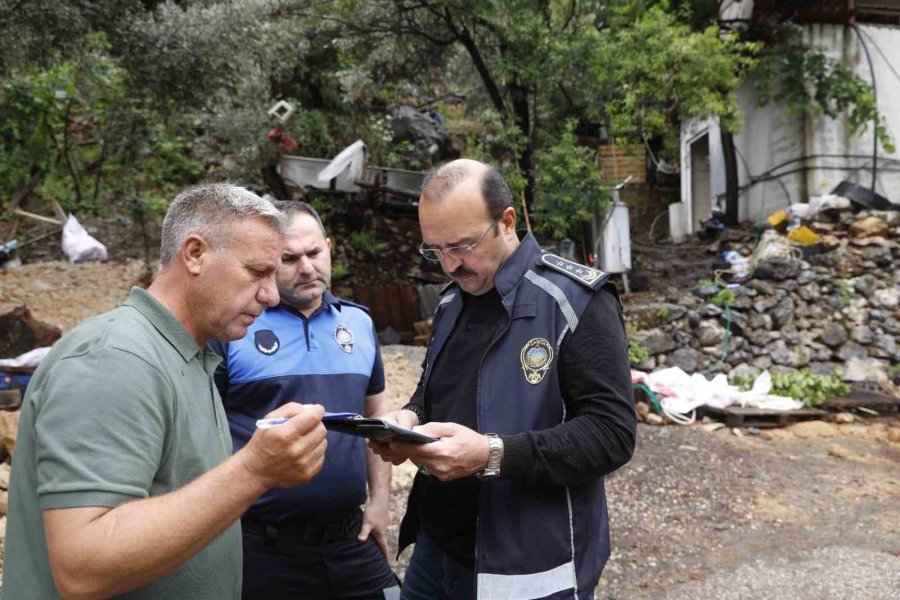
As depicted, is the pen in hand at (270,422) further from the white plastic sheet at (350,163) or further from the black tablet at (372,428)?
the white plastic sheet at (350,163)

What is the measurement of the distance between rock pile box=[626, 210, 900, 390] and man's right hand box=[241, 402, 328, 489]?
841 centimetres

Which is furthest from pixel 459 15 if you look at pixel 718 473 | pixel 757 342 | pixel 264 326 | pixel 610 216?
pixel 264 326

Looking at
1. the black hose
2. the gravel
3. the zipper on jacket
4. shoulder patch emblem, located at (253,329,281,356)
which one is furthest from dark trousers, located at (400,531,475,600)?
the black hose

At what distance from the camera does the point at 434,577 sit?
2.39 meters

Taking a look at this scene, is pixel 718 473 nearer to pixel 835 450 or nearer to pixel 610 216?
pixel 835 450

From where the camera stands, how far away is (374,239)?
15.6 m

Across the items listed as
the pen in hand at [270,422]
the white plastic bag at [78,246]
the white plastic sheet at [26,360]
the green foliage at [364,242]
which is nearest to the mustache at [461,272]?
the pen in hand at [270,422]

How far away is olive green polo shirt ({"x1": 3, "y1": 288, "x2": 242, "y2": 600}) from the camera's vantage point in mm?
1324

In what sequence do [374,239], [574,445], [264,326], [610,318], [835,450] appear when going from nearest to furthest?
[574,445] → [610,318] → [264,326] → [835,450] → [374,239]

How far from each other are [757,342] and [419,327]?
5026mm

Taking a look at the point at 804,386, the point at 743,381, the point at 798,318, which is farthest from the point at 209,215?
the point at 798,318

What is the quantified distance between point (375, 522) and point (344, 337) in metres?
0.71

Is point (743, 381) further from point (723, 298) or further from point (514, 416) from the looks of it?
point (514, 416)

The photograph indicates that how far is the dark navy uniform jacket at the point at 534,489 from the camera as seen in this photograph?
6.70 ft
